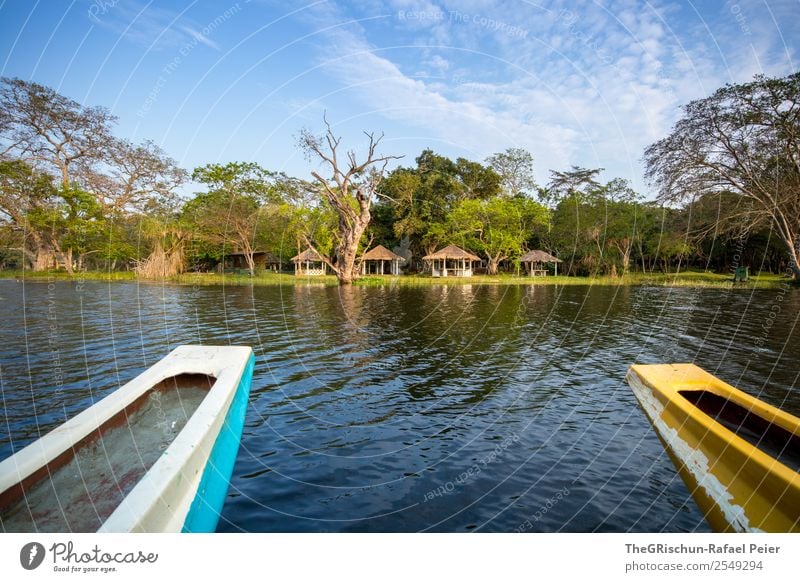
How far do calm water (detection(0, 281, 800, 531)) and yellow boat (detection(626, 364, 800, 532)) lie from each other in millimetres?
381

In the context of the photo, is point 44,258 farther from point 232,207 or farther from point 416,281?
point 416,281

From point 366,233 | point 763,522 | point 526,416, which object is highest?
point 366,233

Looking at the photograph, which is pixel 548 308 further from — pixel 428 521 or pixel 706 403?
pixel 428 521

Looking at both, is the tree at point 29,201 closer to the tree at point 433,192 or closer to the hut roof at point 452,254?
the tree at point 433,192

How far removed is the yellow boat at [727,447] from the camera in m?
3.36

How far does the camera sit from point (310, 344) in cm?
1348

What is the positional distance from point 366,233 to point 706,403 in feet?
169

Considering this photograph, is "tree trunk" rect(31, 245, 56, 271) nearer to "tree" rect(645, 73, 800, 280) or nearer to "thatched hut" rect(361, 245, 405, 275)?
"thatched hut" rect(361, 245, 405, 275)

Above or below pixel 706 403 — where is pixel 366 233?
above

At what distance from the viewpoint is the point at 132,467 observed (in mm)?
4410

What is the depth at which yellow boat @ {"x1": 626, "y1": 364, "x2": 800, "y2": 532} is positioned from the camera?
3.36m

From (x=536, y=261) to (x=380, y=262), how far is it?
65.2ft

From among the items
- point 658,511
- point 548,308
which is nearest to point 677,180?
point 548,308

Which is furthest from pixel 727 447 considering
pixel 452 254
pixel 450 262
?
pixel 450 262
